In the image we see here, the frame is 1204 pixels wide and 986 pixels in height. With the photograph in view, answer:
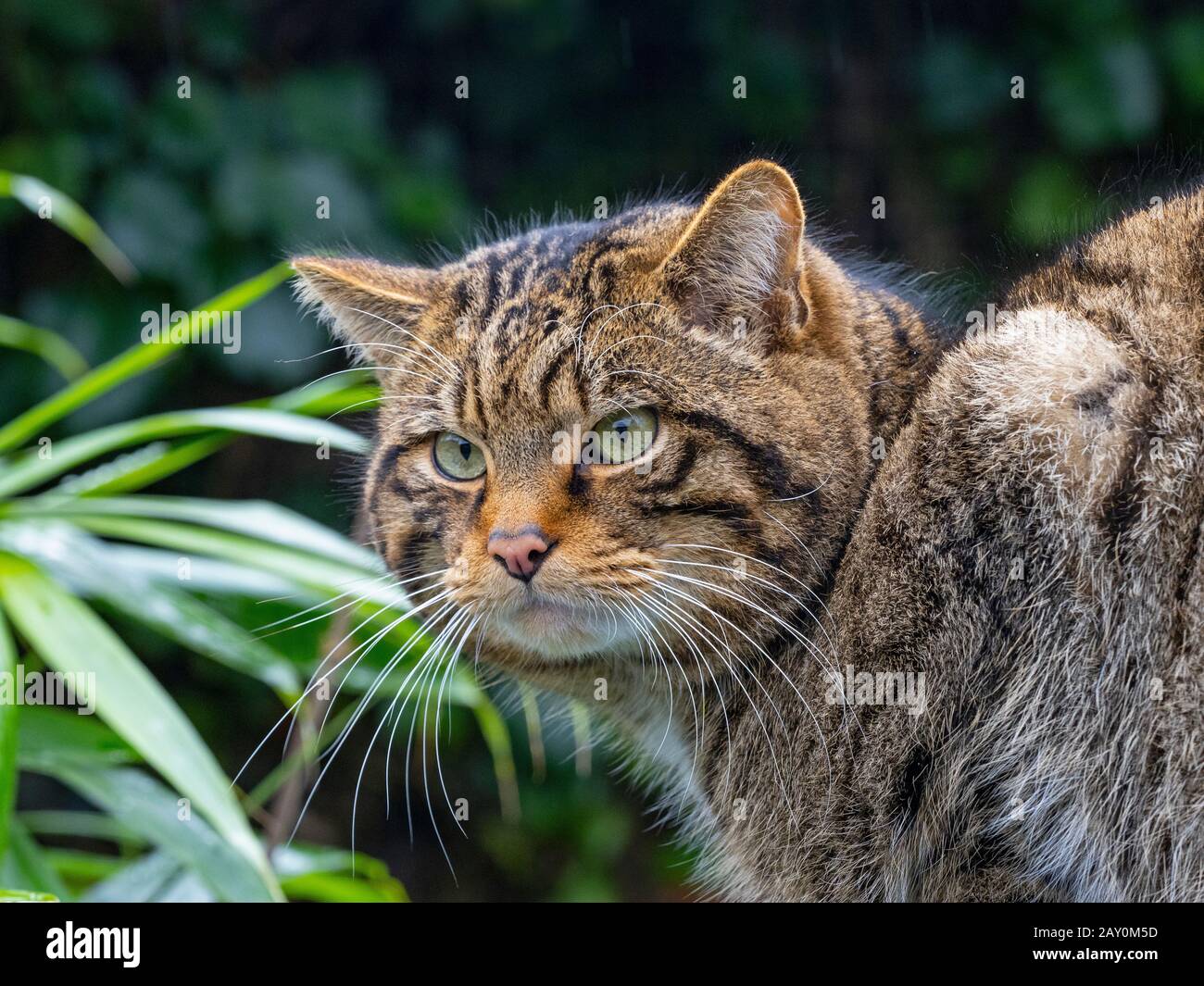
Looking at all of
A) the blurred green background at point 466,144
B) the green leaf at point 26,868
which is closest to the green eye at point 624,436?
the green leaf at point 26,868

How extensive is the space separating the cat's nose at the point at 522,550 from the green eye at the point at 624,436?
130mm

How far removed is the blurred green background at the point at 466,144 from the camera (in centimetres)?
339

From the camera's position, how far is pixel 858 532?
1679 millimetres

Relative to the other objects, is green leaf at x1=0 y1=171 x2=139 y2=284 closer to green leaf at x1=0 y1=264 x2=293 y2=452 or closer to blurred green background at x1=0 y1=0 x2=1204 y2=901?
green leaf at x1=0 y1=264 x2=293 y2=452

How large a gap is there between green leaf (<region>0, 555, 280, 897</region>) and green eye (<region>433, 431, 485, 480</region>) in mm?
515

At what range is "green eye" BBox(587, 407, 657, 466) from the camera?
161cm

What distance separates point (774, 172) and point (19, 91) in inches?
105

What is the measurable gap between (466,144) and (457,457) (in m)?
2.37

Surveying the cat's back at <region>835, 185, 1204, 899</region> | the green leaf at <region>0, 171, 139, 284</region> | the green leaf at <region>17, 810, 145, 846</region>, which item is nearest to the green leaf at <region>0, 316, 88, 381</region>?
the green leaf at <region>0, 171, 139, 284</region>

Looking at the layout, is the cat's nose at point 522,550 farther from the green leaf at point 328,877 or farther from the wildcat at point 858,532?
the green leaf at point 328,877

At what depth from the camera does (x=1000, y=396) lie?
163 centimetres

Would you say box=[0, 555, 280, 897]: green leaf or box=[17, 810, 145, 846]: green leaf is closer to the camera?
box=[0, 555, 280, 897]: green leaf

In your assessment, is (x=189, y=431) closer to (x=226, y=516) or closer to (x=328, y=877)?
(x=226, y=516)

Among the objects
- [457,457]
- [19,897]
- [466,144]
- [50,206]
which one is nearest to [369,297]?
[457,457]
